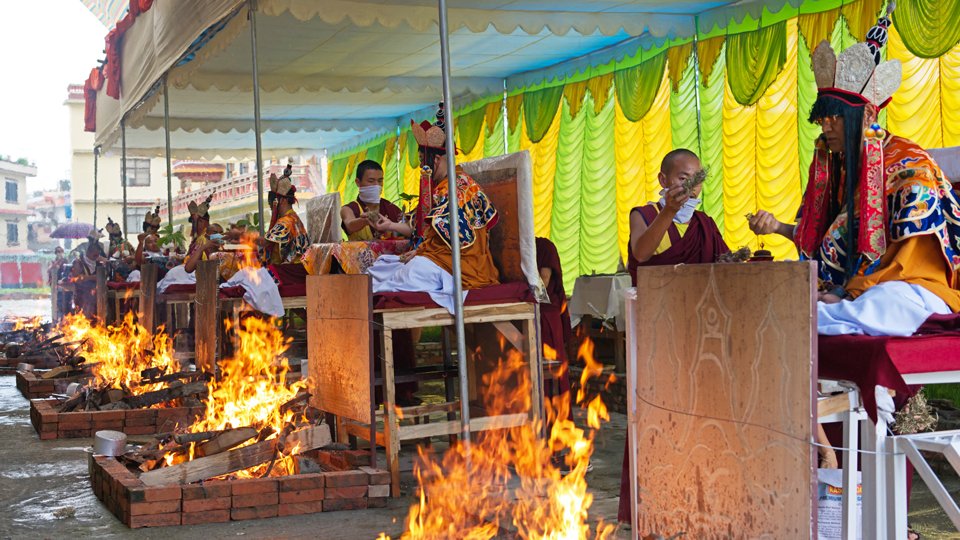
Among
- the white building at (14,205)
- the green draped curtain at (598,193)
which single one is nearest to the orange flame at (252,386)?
the green draped curtain at (598,193)

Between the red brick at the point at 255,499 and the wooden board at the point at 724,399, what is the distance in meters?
2.26

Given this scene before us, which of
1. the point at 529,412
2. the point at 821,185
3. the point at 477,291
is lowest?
the point at 529,412

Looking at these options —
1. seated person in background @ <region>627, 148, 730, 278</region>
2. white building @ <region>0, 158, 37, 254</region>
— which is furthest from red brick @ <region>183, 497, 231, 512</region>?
white building @ <region>0, 158, 37, 254</region>

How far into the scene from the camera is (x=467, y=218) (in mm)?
5500

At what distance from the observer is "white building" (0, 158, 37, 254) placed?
165ft

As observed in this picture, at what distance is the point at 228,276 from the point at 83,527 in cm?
411

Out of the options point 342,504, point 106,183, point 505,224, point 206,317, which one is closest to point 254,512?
point 342,504

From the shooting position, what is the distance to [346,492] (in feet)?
16.3

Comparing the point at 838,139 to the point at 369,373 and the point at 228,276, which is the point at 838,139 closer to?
the point at 369,373

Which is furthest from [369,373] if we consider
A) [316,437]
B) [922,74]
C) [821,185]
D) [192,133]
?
[192,133]

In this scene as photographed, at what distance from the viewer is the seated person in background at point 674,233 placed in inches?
159

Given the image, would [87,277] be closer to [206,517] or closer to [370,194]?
[370,194]

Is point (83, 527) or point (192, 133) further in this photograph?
point (192, 133)

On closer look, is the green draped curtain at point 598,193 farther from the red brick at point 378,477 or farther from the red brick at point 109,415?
the red brick at point 378,477
